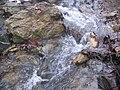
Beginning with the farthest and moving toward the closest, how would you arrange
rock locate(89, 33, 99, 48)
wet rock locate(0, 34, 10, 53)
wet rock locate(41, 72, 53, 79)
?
1. wet rock locate(0, 34, 10, 53)
2. rock locate(89, 33, 99, 48)
3. wet rock locate(41, 72, 53, 79)

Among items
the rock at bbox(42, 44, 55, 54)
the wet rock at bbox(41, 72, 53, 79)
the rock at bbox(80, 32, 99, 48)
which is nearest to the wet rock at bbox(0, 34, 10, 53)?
the rock at bbox(42, 44, 55, 54)

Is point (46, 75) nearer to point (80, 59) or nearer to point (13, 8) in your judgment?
point (80, 59)

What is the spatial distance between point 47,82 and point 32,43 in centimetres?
195

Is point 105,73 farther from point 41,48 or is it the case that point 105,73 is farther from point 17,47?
point 17,47

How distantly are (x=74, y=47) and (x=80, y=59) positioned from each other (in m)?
1.10

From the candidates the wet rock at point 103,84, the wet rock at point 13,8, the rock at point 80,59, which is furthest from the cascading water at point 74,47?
the wet rock at point 13,8

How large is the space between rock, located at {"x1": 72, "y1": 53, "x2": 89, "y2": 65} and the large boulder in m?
1.78

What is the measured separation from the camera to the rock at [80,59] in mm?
6758

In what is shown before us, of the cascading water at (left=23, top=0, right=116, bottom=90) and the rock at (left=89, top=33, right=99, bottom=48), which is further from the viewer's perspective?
the rock at (left=89, top=33, right=99, bottom=48)

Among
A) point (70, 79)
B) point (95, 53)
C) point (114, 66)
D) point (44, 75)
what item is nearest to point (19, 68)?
point (44, 75)

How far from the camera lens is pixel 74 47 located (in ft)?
25.8

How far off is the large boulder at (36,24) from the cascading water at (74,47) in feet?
1.21

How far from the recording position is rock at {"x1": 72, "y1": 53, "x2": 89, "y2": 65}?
266 inches

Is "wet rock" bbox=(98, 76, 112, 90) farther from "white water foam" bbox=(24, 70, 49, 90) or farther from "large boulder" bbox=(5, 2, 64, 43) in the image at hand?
"large boulder" bbox=(5, 2, 64, 43)
